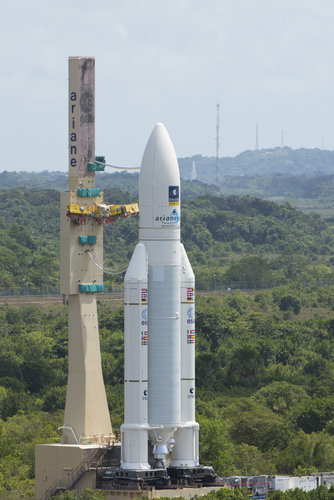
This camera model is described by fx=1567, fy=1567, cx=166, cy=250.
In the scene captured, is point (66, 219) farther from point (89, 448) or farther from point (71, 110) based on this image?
point (89, 448)

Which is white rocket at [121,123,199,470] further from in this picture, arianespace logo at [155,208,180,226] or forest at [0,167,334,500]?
forest at [0,167,334,500]

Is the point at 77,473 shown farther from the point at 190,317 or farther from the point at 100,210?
the point at 100,210

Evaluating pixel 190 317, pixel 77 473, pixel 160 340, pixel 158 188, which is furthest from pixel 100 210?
pixel 77 473

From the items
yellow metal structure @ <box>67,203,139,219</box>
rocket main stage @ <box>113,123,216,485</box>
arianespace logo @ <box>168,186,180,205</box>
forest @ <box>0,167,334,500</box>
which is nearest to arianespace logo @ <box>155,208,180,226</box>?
rocket main stage @ <box>113,123,216,485</box>

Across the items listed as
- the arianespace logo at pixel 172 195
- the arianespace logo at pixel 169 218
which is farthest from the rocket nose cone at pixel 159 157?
the arianespace logo at pixel 169 218

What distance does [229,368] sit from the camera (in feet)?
343

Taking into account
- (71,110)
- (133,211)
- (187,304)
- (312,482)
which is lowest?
(312,482)

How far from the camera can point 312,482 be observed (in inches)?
2574

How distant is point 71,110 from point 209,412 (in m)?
24.6

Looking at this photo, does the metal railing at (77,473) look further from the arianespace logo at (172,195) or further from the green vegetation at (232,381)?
the arianespace logo at (172,195)

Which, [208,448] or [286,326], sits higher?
[286,326]

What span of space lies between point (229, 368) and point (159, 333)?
42733mm

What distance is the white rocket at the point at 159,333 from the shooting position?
61594 mm

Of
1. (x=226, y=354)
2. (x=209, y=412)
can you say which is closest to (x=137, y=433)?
(x=209, y=412)
